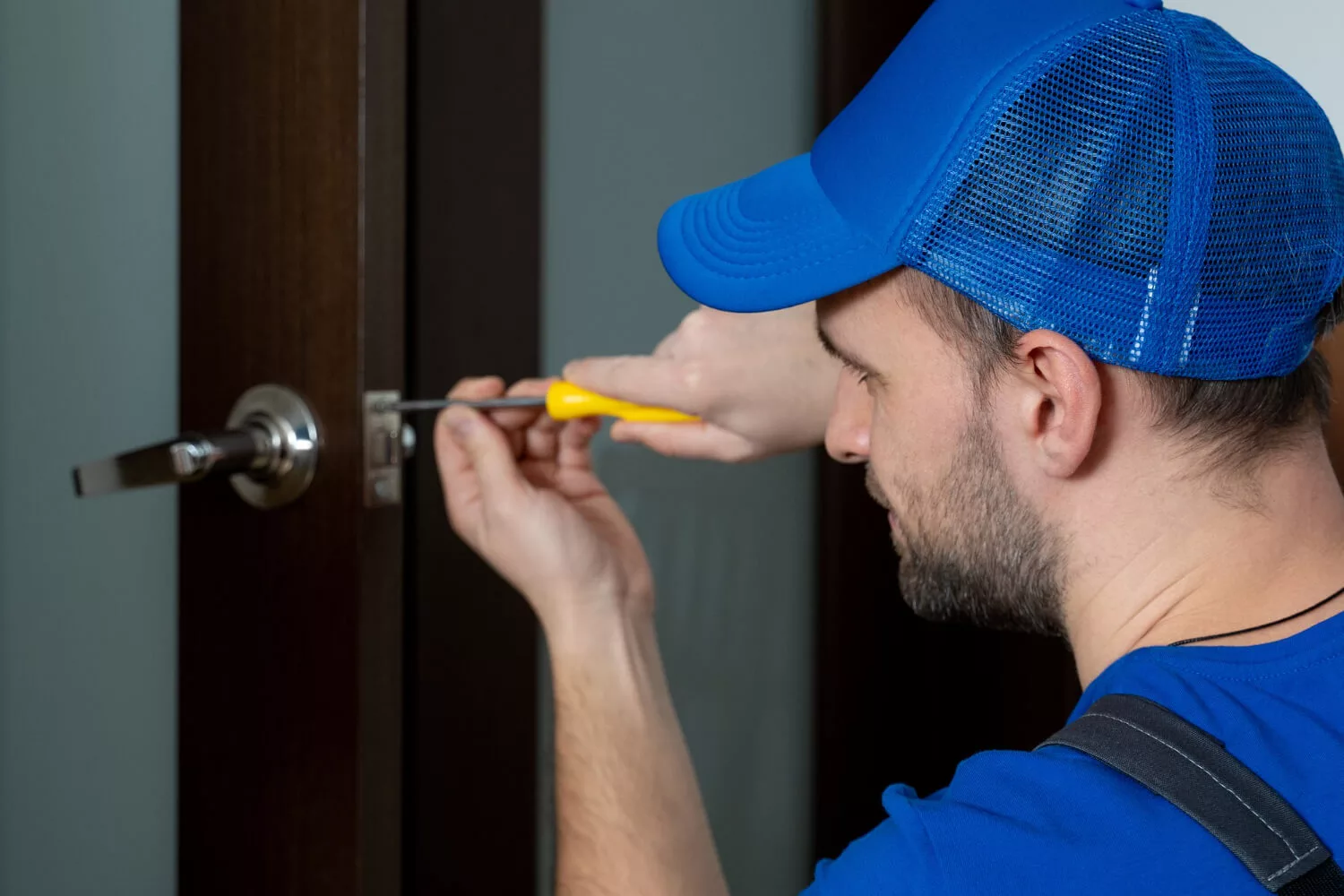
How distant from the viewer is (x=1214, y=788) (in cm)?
50

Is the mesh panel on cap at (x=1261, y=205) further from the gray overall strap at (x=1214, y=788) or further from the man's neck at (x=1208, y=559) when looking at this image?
the gray overall strap at (x=1214, y=788)

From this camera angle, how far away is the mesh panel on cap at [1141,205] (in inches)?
22.5

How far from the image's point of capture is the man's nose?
30.5 inches

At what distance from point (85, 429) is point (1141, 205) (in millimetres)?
707

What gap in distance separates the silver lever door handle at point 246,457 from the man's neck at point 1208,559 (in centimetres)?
44

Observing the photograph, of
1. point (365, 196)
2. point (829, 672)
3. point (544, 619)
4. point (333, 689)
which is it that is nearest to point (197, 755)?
point (333, 689)

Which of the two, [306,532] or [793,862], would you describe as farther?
[793,862]

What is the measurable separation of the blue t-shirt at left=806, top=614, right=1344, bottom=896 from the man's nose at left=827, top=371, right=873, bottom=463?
26cm

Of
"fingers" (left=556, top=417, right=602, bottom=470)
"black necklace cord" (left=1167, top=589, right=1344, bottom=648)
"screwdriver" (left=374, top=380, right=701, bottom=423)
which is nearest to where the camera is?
"black necklace cord" (left=1167, top=589, right=1344, bottom=648)

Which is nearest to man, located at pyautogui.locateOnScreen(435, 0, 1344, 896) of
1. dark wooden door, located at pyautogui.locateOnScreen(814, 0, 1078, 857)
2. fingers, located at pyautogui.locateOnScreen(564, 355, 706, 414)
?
fingers, located at pyautogui.locateOnScreen(564, 355, 706, 414)

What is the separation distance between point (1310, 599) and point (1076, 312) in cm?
18

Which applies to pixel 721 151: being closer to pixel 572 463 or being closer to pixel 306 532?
pixel 572 463

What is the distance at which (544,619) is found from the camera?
85 centimetres

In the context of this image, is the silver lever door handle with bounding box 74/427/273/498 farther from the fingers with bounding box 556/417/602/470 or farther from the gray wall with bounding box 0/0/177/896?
the fingers with bounding box 556/417/602/470
